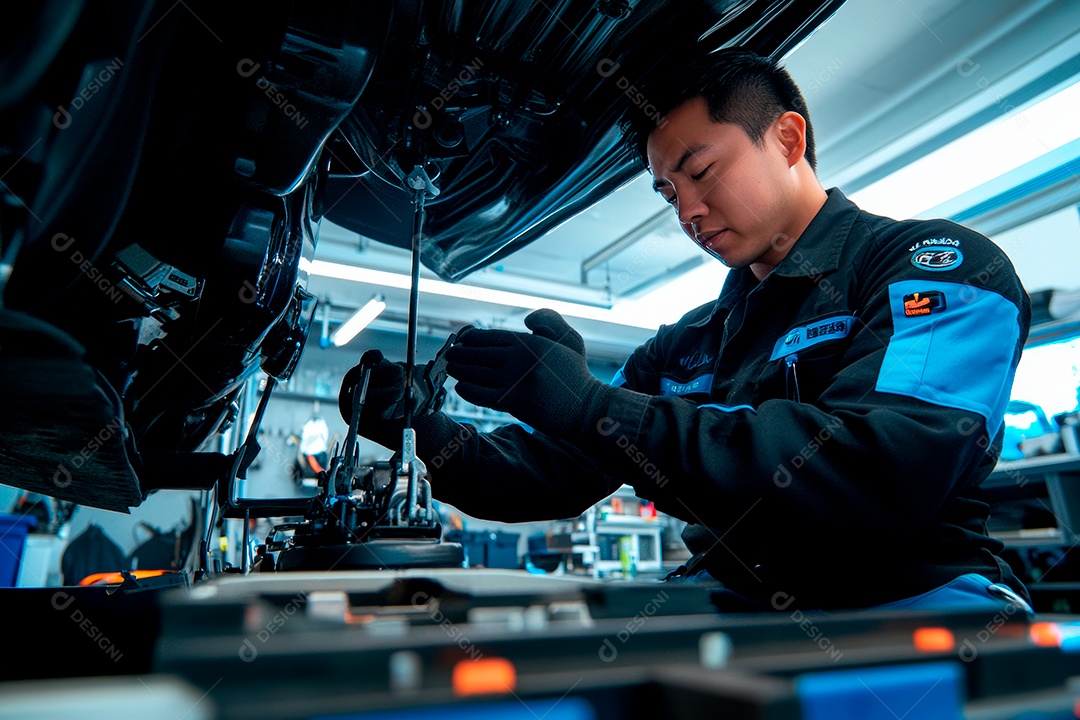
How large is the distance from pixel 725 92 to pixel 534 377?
2.07ft

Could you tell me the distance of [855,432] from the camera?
32.5 inches

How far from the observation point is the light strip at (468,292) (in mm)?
4680

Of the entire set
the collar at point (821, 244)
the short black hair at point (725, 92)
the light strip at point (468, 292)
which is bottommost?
the collar at point (821, 244)

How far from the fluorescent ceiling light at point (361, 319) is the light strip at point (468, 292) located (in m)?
0.16

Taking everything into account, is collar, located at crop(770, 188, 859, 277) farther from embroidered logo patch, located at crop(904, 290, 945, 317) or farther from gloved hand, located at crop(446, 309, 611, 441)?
gloved hand, located at crop(446, 309, 611, 441)

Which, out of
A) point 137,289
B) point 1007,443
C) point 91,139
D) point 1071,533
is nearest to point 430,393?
point 137,289

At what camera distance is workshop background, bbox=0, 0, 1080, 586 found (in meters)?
3.21

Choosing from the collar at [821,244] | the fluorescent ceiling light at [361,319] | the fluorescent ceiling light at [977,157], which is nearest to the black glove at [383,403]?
the collar at [821,244]

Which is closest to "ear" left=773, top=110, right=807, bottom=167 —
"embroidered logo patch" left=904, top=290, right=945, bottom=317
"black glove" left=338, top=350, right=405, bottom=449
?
"embroidered logo patch" left=904, top=290, right=945, bottom=317

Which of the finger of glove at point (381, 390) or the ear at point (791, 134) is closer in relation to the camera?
the finger of glove at point (381, 390)

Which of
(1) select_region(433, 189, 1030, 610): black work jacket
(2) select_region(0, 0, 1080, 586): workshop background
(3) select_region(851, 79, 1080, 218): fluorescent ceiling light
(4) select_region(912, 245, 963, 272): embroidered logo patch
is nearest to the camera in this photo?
(1) select_region(433, 189, 1030, 610): black work jacket

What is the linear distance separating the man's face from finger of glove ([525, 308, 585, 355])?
36 centimetres

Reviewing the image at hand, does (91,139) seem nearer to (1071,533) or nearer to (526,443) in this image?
(526,443)

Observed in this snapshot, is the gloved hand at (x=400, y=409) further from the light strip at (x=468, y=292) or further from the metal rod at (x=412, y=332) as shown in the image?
the light strip at (x=468, y=292)
